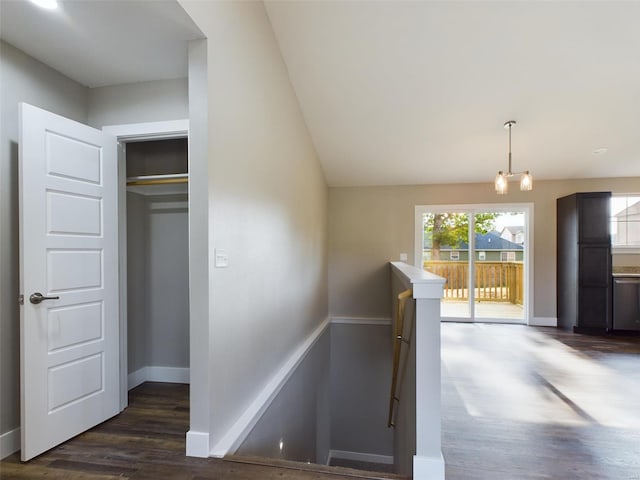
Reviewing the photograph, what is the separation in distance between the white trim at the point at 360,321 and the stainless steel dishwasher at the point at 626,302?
3.27 meters

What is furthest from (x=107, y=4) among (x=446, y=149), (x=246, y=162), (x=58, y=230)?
(x=446, y=149)

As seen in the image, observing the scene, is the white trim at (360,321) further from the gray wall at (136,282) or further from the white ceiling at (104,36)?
the white ceiling at (104,36)

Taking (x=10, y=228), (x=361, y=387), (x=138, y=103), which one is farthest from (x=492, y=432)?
(x=138, y=103)

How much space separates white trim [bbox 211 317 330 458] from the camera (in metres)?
1.82

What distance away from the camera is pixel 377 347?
5336 millimetres

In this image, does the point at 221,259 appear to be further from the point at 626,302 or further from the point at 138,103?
the point at 626,302

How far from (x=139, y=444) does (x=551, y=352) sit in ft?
14.8

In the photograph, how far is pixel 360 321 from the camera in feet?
17.8

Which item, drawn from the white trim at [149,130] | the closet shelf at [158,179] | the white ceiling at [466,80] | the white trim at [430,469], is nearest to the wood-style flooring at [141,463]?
the white trim at [430,469]

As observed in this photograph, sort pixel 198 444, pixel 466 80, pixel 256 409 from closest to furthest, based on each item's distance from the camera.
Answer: pixel 198 444 → pixel 256 409 → pixel 466 80

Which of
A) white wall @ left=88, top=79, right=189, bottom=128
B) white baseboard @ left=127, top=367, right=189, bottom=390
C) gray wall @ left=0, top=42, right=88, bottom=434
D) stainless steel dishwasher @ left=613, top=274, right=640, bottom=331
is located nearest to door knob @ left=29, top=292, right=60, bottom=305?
gray wall @ left=0, top=42, right=88, bottom=434

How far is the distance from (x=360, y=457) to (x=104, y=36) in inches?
231

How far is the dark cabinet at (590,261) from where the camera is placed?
467 cm

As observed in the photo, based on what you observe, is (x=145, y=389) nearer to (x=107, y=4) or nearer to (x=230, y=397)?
(x=230, y=397)
